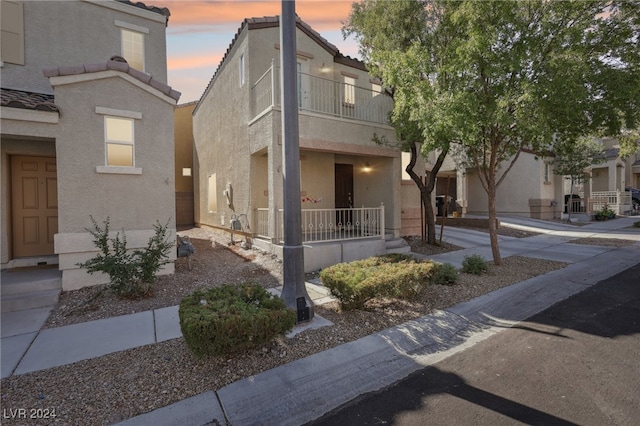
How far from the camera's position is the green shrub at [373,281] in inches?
205

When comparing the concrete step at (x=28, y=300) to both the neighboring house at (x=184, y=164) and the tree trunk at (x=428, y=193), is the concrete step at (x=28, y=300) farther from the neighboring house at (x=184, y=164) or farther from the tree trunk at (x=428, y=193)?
the neighboring house at (x=184, y=164)

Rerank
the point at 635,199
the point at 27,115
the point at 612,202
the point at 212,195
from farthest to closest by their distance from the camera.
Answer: the point at 635,199
the point at 612,202
the point at 212,195
the point at 27,115

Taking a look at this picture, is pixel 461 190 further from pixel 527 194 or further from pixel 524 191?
pixel 527 194

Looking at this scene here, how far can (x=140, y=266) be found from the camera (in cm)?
629

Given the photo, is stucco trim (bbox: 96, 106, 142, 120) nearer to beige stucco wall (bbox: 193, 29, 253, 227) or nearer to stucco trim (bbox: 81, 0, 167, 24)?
beige stucco wall (bbox: 193, 29, 253, 227)

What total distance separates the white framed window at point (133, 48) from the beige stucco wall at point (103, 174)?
248cm

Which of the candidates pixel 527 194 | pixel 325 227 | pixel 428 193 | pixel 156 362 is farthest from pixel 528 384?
pixel 527 194

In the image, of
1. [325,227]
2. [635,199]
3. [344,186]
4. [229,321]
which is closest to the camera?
[229,321]

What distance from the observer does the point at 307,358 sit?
4020 millimetres

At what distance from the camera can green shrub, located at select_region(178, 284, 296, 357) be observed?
Result: 11.4 feet

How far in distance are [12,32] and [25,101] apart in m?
2.59

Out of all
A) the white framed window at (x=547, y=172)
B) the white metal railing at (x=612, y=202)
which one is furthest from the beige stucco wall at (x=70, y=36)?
the white metal railing at (x=612, y=202)

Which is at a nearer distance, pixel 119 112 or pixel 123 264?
pixel 123 264

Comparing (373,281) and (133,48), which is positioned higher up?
(133,48)
